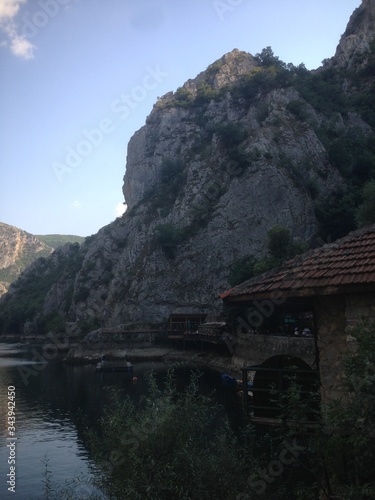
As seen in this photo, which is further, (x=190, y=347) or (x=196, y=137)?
(x=196, y=137)

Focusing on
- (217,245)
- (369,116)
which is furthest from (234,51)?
(217,245)

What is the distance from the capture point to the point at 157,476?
8359 mm

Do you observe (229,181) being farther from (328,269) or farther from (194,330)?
(328,269)

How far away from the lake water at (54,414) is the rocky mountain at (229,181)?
2407cm

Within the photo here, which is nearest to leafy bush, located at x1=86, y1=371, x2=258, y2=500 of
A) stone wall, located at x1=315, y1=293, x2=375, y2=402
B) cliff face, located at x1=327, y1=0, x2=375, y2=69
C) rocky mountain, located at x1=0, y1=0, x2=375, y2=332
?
stone wall, located at x1=315, y1=293, x2=375, y2=402

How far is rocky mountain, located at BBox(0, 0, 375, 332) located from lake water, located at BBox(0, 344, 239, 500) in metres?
24.1

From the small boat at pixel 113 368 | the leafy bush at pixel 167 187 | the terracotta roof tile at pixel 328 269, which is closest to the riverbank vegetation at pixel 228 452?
the terracotta roof tile at pixel 328 269

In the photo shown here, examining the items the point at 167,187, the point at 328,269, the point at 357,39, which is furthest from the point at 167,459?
the point at 357,39

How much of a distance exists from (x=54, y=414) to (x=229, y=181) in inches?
2275

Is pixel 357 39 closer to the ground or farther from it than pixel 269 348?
farther from it

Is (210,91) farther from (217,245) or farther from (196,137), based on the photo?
(217,245)

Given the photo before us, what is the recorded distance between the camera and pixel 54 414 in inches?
1196

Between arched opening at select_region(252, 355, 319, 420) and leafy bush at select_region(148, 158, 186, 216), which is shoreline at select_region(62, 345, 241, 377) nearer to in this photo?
leafy bush at select_region(148, 158, 186, 216)

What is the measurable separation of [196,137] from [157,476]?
93.2 meters
